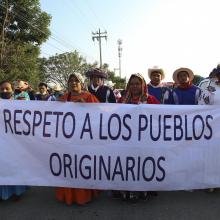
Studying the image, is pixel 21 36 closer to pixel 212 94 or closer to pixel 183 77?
pixel 183 77

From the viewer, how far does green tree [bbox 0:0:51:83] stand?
2886cm

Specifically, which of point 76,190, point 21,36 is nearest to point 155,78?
point 76,190

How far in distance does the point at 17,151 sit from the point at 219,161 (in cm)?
257

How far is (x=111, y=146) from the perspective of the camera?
5219 mm

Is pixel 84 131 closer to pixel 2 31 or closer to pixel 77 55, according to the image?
pixel 2 31

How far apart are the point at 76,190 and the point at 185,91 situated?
2128 millimetres

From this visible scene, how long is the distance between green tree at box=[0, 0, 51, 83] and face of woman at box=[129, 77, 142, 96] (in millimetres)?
23730

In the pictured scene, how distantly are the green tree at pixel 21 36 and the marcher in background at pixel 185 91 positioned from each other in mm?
23347

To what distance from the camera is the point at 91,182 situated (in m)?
5.25

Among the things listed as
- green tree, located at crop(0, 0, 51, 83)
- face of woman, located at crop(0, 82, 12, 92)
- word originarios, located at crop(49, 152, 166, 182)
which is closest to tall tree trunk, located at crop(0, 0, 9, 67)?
green tree, located at crop(0, 0, 51, 83)

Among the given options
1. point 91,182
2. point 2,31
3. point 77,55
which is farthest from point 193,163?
point 77,55

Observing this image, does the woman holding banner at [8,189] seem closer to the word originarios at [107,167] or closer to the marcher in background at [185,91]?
the word originarios at [107,167]

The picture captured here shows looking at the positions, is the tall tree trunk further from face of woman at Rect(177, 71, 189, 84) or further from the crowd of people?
face of woman at Rect(177, 71, 189, 84)

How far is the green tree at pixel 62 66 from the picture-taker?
73125 millimetres
